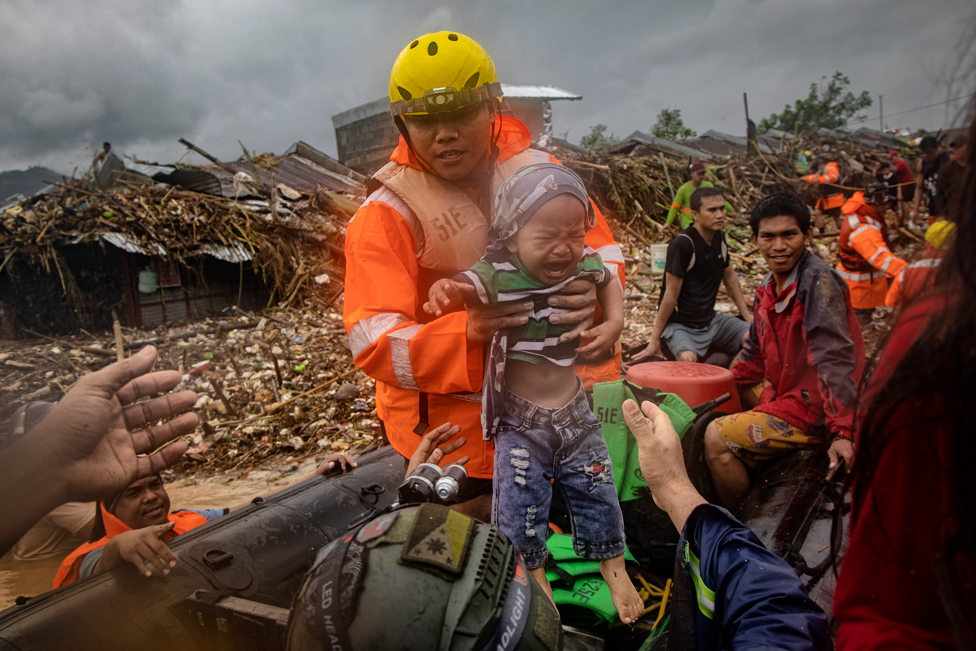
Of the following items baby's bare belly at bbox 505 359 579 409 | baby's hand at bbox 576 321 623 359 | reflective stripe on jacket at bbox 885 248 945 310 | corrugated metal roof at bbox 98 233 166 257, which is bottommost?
baby's bare belly at bbox 505 359 579 409

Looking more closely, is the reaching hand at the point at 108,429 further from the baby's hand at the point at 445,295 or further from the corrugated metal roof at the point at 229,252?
the corrugated metal roof at the point at 229,252

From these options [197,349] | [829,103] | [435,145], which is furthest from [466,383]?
[829,103]

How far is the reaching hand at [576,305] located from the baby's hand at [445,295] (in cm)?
28

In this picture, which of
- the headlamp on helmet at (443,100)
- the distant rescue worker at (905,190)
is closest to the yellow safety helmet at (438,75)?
the headlamp on helmet at (443,100)

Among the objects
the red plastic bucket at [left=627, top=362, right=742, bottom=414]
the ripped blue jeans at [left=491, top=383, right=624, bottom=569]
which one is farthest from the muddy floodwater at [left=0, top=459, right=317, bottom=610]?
the ripped blue jeans at [left=491, top=383, right=624, bottom=569]

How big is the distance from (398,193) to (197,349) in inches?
290

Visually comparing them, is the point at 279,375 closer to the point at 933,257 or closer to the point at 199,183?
the point at 199,183

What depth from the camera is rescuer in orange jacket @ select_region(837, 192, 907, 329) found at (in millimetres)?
5836

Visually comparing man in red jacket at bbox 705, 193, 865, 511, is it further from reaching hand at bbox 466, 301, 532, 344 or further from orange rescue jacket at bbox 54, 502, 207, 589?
orange rescue jacket at bbox 54, 502, 207, 589

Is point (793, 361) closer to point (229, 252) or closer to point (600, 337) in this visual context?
point (600, 337)

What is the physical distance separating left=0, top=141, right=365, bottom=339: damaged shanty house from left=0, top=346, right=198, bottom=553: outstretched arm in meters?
8.67

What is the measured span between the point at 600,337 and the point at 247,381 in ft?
22.3

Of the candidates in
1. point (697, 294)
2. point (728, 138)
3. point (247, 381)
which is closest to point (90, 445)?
point (697, 294)

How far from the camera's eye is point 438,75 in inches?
61.0
